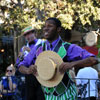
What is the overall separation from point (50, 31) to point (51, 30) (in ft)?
0.05

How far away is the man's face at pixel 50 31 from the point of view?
260cm

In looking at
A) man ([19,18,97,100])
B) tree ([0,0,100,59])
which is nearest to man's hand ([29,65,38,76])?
man ([19,18,97,100])

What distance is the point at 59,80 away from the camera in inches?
96.0

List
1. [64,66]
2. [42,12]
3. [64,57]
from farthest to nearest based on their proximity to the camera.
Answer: [42,12]
[64,57]
[64,66]

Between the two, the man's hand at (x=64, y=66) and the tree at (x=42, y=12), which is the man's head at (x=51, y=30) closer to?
the man's hand at (x=64, y=66)

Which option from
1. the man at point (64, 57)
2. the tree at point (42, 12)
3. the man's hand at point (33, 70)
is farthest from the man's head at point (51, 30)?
the tree at point (42, 12)

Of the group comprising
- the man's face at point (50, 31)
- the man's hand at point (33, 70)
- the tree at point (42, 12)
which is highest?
the tree at point (42, 12)

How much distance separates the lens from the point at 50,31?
2.59 meters

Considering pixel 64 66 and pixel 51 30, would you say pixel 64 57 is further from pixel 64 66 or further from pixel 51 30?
pixel 51 30

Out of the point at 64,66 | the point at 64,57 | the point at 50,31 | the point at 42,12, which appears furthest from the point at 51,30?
the point at 42,12

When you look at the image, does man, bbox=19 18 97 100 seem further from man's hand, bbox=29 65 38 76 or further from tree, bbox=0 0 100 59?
Answer: tree, bbox=0 0 100 59

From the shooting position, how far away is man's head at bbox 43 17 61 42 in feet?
8.52

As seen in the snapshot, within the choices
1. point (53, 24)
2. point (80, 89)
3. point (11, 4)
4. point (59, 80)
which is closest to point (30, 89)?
point (59, 80)

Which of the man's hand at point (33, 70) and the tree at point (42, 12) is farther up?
the tree at point (42, 12)
